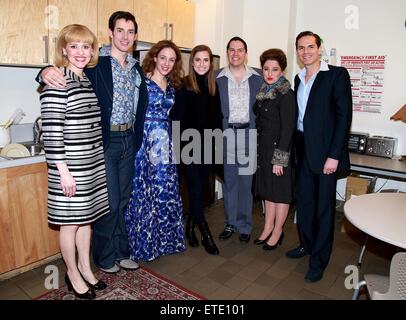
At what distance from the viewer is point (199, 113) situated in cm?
273

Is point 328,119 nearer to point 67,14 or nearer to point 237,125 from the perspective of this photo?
point 237,125

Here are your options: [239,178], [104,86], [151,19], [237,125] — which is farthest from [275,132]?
[151,19]

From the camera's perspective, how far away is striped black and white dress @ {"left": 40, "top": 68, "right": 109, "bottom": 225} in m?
1.86

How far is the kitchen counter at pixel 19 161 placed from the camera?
2.32 metres

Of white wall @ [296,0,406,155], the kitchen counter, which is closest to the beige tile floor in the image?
→ the kitchen counter

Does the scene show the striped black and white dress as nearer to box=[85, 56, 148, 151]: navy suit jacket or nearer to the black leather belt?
box=[85, 56, 148, 151]: navy suit jacket

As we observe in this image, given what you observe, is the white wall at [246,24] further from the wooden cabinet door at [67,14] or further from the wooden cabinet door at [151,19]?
the wooden cabinet door at [67,14]

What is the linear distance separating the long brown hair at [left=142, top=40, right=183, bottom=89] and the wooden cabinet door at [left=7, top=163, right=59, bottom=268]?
1.03 metres

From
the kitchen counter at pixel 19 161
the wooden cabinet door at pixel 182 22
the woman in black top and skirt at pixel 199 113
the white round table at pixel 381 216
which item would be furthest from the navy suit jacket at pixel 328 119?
the kitchen counter at pixel 19 161

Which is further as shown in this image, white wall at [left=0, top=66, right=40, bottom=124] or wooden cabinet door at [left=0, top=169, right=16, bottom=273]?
white wall at [left=0, top=66, right=40, bottom=124]

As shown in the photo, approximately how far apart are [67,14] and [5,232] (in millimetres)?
1610

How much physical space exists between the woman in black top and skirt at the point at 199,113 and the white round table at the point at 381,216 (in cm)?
119

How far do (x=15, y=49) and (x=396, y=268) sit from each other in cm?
253

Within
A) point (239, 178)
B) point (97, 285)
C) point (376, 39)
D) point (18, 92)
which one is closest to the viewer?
point (97, 285)
